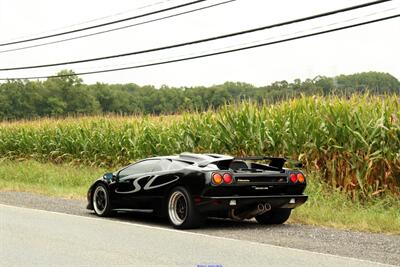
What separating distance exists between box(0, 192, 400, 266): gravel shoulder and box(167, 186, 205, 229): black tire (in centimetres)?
20

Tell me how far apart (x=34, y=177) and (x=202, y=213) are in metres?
15.4

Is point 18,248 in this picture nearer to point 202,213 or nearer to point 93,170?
point 202,213

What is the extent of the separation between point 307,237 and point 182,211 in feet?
7.32

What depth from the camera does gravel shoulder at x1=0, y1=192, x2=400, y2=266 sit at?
324 inches

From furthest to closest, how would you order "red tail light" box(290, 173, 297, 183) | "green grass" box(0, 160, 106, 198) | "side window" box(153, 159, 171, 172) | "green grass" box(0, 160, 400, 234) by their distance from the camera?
"green grass" box(0, 160, 106, 198) < "side window" box(153, 159, 171, 172) < "red tail light" box(290, 173, 297, 183) < "green grass" box(0, 160, 400, 234)

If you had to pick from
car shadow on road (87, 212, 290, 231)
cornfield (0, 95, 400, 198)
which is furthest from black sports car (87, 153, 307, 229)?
cornfield (0, 95, 400, 198)

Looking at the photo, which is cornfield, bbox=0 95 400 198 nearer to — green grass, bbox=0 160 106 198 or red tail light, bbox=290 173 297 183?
green grass, bbox=0 160 106 198

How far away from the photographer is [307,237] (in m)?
9.67

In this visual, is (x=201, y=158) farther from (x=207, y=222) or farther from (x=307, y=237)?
(x=307, y=237)

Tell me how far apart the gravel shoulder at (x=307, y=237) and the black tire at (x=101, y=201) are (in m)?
0.22

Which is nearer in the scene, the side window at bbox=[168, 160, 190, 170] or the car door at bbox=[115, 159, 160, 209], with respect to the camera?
the side window at bbox=[168, 160, 190, 170]

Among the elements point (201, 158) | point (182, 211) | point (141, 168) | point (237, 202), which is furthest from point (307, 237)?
point (141, 168)

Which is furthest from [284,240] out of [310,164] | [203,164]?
[310,164]

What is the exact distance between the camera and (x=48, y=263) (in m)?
7.43
